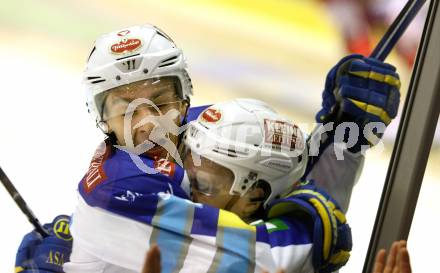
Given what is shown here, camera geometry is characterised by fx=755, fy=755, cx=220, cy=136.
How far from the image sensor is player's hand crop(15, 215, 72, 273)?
3.03 ft

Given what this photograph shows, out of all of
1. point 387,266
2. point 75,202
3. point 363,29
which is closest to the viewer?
point 387,266

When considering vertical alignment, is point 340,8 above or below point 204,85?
above

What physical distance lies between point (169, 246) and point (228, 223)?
0.25 feet

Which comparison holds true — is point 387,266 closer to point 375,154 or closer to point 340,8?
point 375,154

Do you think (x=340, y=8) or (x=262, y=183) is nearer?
(x=262, y=183)

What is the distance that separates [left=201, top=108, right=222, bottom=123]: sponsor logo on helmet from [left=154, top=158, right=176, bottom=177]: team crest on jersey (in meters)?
0.07

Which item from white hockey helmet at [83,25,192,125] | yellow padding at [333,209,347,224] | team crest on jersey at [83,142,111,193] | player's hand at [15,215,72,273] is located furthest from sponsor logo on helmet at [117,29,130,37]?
yellow padding at [333,209,347,224]

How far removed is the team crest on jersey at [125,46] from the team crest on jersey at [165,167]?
14 cm

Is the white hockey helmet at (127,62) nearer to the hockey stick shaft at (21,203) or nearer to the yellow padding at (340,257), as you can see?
the hockey stick shaft at (21,203)

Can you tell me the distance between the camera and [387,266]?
2.71 feet

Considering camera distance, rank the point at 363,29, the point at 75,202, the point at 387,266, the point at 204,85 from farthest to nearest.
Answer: the point at 363,29 < the point at 204,85 < the point at 75,202 < the point at 387,266

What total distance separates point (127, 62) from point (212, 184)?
0.60 ft

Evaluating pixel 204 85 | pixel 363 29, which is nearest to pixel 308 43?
pixel 363 29

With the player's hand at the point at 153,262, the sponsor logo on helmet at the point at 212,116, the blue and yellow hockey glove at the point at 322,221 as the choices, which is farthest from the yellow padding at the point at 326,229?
the player's hand at the point at 153,262
